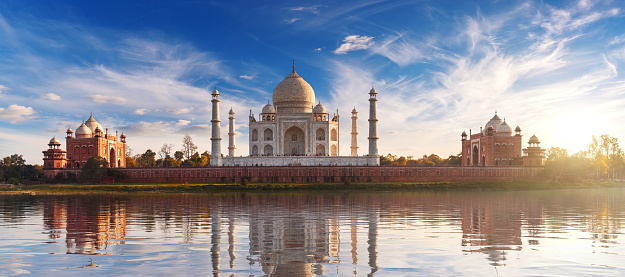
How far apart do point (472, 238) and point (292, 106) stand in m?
54.1

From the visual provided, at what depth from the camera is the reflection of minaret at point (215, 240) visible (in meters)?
10.2

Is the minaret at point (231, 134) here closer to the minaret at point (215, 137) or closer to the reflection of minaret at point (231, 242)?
the minaret at point (215, 137)

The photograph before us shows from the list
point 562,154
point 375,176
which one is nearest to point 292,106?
point 375,176

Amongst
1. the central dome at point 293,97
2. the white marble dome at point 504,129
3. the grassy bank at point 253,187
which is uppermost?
the central dome at point 293,97

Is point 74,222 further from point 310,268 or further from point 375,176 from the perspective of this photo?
point 375,176

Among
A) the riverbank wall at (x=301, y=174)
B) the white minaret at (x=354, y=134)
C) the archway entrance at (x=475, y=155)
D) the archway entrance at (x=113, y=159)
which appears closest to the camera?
the riverbank wall at (x=301, y=174)

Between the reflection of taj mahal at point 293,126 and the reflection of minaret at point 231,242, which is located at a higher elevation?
the reflection of taj mahal at point 293,126

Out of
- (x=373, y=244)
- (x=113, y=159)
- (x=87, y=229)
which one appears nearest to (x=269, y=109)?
(x=113, y=159)

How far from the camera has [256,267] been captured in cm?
993

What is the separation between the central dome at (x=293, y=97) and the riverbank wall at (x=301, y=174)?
45.3ft

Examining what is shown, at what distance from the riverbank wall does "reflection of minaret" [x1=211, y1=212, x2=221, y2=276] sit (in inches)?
1307

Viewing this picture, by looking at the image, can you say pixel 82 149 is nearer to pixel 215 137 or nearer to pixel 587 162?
pixel 215 137

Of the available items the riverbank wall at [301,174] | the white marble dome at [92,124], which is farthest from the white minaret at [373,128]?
the white marble dome at [92,124]

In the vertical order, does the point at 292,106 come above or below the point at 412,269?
above
